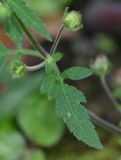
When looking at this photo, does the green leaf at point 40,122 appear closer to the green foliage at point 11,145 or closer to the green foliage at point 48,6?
the green foliage at point 11,145

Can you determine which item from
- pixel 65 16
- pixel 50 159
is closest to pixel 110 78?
pixel 50 159

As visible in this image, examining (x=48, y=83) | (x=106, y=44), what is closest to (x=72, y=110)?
(x=48, y=83)

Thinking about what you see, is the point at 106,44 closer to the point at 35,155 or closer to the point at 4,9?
the point at 35,155

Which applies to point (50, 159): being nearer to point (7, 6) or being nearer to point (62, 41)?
point (62, 41)

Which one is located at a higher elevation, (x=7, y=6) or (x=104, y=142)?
(x=7, y=6)

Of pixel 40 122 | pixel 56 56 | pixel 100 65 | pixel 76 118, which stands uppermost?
pixel 56 56

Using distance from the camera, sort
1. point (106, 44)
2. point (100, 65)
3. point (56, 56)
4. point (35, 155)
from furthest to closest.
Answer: point (106, 44) → point (35, 155) → point (100, 65) → point (56, 56)
